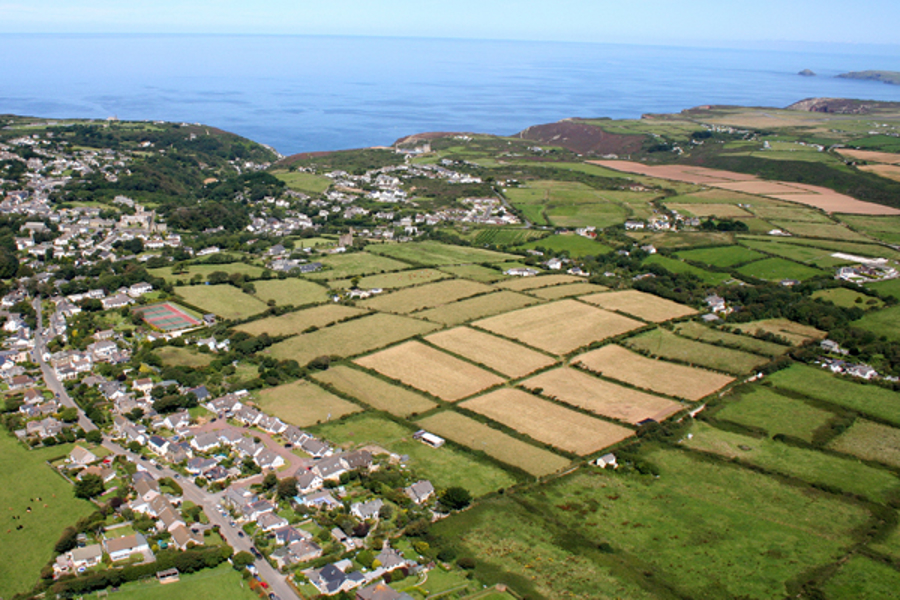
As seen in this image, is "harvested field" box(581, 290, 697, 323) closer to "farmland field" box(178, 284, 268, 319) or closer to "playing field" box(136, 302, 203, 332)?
"farmland field" box(178, 284, 268, 319)

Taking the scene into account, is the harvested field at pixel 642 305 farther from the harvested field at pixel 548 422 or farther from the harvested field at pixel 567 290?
the harvested field at pixel 548 422

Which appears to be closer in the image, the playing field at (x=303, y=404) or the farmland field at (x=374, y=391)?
the playing field at (x=303, y=404)

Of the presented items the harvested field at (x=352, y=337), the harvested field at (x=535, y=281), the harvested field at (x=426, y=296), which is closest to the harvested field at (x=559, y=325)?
the harvested field at (x=535, y=281)

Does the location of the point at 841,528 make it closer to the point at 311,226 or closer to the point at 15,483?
the point at 15,483

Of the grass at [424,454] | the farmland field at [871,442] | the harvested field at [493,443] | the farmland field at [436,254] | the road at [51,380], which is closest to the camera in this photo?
the grass at [424,454]

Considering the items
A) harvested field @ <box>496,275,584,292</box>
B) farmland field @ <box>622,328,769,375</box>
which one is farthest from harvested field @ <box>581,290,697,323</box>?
harvested field @ <box>496,275,584,292</box>

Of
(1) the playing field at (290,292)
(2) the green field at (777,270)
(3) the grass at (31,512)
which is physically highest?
(2) the green field at (777,270)
